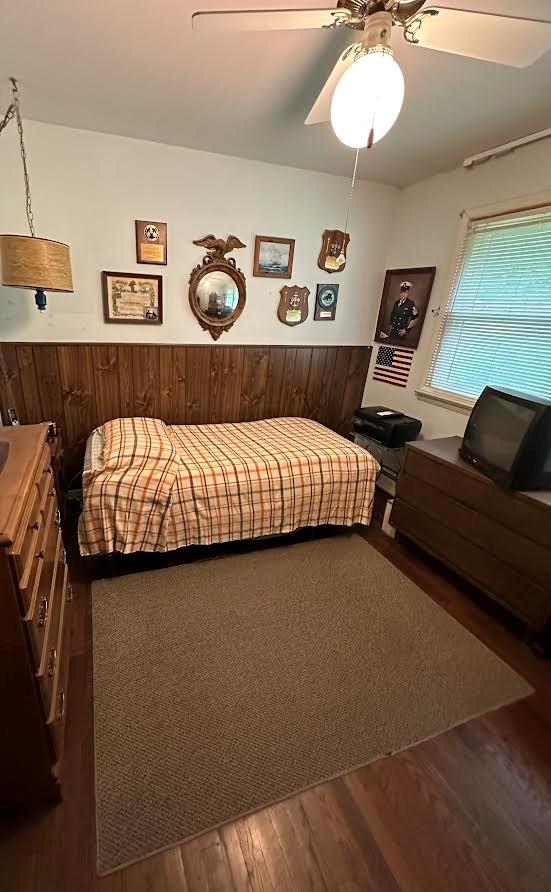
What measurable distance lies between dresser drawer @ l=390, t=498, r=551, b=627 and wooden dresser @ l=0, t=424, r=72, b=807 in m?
1.95

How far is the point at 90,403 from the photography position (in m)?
2.63

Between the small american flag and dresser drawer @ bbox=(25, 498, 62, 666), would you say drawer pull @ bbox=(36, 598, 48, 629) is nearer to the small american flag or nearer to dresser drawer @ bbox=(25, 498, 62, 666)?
dresser drawer @ bbox=(25, 498, 62, 666)

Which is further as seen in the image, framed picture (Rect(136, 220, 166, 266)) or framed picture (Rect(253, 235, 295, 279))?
framed picture (Rect(253, 235, 295, 279))

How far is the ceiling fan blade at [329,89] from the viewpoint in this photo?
115cm

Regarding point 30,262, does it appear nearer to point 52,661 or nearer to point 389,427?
point 52,661

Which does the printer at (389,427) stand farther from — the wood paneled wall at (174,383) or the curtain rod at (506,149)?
the curtain rod at (506,149)

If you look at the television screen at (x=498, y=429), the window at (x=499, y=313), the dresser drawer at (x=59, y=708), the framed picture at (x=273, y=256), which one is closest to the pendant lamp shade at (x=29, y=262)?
the framed picture at (x=273, y=256)

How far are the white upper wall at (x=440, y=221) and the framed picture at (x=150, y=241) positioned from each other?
5.97ft

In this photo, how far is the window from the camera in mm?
2129

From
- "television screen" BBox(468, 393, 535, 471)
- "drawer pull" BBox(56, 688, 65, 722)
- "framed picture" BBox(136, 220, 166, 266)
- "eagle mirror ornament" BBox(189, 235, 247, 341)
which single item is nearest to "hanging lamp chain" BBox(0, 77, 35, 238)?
"framed picture" BBox(136, 220, 166, 266)

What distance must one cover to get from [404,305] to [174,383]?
1.89 metres

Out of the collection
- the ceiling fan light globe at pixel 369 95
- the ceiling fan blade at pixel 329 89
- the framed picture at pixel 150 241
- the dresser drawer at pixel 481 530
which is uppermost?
the ceiling fan blade at pixel 329 89

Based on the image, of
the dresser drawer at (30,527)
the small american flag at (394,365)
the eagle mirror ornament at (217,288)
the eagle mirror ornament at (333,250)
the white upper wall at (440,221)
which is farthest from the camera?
the small american flag at (394,365)

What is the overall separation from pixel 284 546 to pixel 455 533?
3.35 feet
